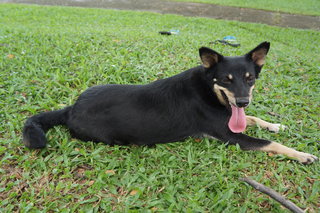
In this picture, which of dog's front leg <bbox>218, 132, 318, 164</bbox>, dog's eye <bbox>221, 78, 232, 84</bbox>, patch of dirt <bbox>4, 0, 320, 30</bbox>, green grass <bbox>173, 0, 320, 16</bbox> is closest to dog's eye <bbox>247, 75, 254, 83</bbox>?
dog's eye <bbox>221, 78, 232, 84</bbox>

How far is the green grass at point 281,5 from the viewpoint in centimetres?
1523

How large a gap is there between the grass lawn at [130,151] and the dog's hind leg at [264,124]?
0.31 feet

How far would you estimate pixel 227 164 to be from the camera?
3178 millimetres

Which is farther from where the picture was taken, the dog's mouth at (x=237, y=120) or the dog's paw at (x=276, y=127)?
the dog's paw at (x=276, y=127)

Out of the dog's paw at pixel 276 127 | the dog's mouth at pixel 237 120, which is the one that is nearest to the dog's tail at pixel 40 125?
the dog's mouth at pixel 237 120

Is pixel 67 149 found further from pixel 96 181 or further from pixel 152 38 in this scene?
pixel 152 38

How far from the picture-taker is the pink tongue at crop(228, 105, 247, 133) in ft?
10.8

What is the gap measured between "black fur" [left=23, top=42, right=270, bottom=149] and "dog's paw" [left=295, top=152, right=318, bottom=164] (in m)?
0.43

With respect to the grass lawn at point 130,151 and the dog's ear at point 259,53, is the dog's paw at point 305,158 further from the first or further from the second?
the dog's ear at point 259,53

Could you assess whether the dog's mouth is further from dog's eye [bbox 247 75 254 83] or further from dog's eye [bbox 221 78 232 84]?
dog's eye [bbox 247 75 254 83]

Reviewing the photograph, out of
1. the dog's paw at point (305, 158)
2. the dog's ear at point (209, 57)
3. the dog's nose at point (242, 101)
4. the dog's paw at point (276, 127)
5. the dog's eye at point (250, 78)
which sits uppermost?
the dog's ear at point (209, 57)

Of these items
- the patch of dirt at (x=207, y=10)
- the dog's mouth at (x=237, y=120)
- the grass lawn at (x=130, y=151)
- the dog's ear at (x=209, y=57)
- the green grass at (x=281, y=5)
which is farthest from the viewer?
the green grass at (x=281, y=5)

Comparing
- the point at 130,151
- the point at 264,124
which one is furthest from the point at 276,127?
the point at 130,151

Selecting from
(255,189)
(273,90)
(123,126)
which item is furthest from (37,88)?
(273,90)
